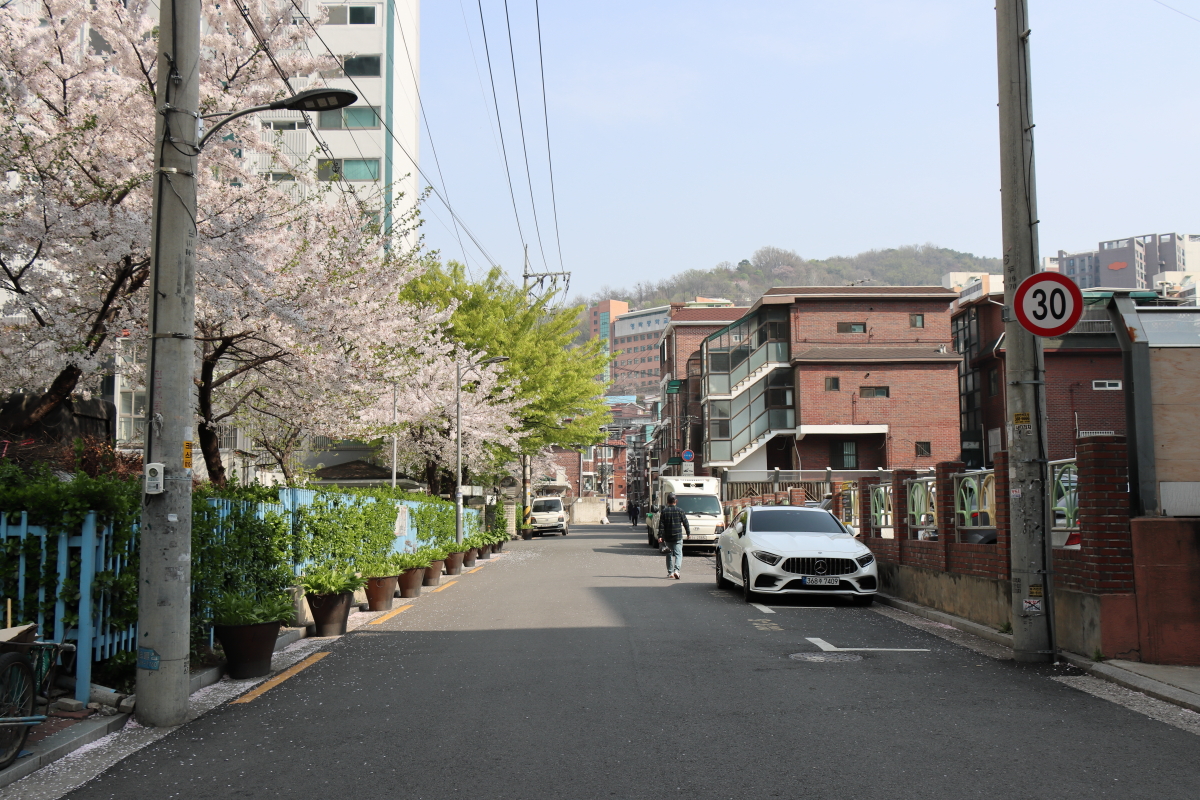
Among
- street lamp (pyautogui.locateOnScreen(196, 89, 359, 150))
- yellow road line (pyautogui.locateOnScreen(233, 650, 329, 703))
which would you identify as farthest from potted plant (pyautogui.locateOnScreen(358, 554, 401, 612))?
street lamp (pyautogui.locateOnScreen(196, 89, 359, 150))

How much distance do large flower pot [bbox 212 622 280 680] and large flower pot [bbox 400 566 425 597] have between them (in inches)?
312

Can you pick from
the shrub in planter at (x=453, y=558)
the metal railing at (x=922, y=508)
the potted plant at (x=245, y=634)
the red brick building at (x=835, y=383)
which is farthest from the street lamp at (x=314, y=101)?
the red brick building at (x=835, y=383)

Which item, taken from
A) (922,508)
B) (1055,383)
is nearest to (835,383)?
(1055,383)

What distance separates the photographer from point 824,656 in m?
9.83

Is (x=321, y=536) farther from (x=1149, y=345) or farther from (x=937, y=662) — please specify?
(x=1149, y=345)

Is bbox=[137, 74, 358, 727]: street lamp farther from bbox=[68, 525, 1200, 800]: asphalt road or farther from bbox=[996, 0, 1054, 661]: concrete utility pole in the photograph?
bbox=[996, 0, 1054, 661]: concrete utility pole

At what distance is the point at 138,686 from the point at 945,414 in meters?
51.3

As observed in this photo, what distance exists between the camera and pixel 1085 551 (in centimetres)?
929

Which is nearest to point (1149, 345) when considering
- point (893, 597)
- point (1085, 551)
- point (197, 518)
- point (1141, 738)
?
point (1085, 551)

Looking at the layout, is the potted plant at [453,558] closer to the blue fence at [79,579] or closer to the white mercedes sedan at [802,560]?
the white mercedes sedan at [802,560]

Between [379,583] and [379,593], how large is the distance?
0.62 ft

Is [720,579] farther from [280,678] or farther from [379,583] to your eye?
[280,678]

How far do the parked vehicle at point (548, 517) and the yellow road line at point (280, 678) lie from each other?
154ft

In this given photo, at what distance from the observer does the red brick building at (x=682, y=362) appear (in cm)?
7188
